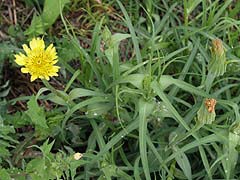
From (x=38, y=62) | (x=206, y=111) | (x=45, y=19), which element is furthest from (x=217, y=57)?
(x=45, y=19)

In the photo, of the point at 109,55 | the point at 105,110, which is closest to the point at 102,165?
the point at 105,110

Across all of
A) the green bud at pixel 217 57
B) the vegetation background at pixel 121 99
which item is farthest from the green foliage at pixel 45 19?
the green bud at pixel 217 57

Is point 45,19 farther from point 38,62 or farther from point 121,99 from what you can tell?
point 121,99

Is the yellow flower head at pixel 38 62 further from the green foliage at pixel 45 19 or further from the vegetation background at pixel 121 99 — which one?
the green foliage at pixel 45 19

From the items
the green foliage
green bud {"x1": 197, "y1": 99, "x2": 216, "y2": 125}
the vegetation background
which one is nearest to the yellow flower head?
the vegetation background

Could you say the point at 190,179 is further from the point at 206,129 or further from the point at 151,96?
the point at 151,96

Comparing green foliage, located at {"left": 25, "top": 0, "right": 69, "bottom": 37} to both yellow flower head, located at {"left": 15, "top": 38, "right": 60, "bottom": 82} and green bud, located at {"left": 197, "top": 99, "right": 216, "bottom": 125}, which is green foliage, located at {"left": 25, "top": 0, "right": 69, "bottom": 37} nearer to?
yellow flower head, located at {"left": 15, "top": 38, "right": 60, "bottom": 82}
